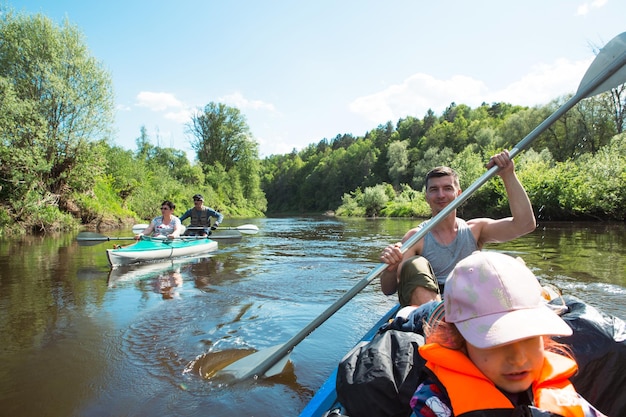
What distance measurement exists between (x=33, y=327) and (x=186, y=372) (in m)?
2.06

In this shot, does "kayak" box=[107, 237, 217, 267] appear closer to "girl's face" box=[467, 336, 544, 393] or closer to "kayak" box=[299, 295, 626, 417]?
"kayak" box=[299, 295, 626, 417]

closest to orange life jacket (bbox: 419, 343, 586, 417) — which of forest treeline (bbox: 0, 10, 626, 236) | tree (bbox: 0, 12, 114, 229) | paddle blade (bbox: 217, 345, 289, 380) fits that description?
paddle blade (bbox: 217, 345, 289, 380)

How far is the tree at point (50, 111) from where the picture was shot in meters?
13.0

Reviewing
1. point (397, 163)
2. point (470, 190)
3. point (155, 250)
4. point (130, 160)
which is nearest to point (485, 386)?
point (470, 190)

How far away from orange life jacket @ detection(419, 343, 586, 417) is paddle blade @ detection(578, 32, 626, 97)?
2.21 m

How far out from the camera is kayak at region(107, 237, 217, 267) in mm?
6898

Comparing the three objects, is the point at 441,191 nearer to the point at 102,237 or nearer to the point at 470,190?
the point at 470,190

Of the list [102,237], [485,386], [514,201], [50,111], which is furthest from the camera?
[50,111]

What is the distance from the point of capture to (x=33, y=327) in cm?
398

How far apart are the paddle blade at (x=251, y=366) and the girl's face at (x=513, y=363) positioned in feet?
6.45

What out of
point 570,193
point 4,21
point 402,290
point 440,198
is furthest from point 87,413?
point 570,193

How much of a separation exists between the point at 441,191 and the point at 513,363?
191 cm

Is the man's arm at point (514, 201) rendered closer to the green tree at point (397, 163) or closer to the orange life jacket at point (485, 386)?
the orange life jacket at point (485, 386)

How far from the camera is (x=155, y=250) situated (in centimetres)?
736
